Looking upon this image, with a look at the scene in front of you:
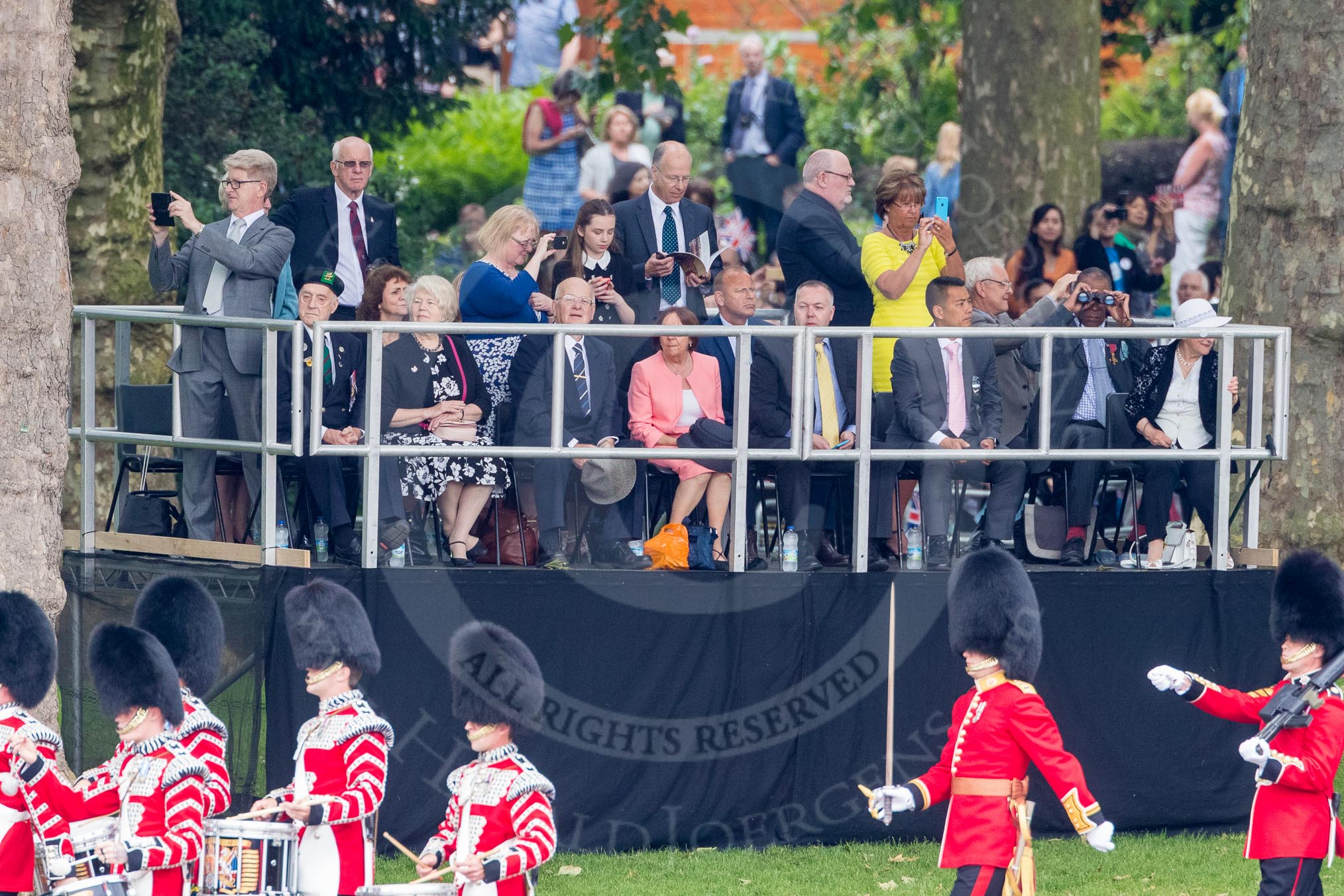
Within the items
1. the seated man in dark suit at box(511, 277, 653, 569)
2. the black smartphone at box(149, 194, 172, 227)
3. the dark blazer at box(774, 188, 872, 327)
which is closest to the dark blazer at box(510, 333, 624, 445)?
the seated man in dark suit at box(511, 277, 653, 569)

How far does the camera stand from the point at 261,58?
53.6 ft

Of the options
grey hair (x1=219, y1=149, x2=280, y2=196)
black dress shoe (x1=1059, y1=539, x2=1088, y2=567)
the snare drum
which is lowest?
the snare drum

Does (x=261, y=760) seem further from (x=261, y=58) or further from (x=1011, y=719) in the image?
(x=261, y=58)

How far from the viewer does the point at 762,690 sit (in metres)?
10.2

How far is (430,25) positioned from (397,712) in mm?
8376

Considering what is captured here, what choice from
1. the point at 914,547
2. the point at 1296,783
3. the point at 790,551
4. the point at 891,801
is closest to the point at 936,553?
the point at 914,547

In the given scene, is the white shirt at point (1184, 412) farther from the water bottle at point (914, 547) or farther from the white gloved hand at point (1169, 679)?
the white gloved hand at point (1169, 679)

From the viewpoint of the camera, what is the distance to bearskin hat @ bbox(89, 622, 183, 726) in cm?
751

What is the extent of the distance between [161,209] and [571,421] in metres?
2.12

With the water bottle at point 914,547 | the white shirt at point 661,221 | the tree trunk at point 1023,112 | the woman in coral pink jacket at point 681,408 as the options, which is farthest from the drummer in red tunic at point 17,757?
the tree trunk at point 1023,112

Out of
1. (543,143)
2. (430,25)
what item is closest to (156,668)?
(543,143)

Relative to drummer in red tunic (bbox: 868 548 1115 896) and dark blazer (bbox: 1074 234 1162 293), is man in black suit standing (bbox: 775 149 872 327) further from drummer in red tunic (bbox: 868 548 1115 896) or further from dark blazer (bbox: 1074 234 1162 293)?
dark blazer (bbox: 1074 234 1162 293)

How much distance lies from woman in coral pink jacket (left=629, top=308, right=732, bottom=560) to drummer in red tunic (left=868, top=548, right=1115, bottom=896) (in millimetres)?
2140

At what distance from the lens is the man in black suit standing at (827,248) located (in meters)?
10.7
